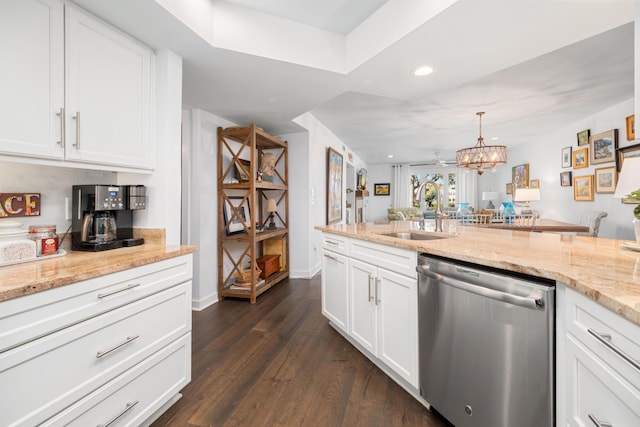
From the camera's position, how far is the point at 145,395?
4.59 feet

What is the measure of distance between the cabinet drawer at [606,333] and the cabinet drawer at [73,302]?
5.60 ft

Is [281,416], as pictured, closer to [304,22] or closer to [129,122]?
[129,122]

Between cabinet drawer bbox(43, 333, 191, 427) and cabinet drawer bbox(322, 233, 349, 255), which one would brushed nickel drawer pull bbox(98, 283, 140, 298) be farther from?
cabinet drawer bbox(322, 233, 349, 255)

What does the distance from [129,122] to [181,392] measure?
163cm

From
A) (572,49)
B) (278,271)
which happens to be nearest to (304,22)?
(572,49)

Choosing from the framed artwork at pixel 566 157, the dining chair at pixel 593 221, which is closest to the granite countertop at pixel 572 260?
the dining chair at pixel 593 221

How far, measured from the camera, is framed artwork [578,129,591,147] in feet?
15.1

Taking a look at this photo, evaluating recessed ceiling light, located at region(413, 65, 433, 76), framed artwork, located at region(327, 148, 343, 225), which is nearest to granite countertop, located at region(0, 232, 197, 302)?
recessed ceiling light, located at region(413, 65, 433, 76)

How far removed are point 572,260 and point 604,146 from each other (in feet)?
14.8

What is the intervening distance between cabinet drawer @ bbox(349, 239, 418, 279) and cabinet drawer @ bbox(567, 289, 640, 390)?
28.6 inches

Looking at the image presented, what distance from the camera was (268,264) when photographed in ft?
12.7

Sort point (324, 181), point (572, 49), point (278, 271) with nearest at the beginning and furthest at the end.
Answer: point (572, 49)
point (278, 271)
point (324, 181)

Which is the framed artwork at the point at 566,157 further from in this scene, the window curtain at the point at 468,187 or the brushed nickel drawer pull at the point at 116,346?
the brushed nickel drawer pull at the point at 116,346

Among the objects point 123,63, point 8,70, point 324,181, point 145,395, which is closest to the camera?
point 8,70
